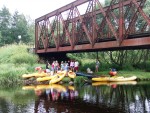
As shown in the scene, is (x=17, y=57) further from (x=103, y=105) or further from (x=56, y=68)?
(x=103, y=105)

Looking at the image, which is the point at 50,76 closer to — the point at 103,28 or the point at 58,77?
the point at 58,77

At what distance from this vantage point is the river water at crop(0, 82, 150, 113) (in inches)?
828

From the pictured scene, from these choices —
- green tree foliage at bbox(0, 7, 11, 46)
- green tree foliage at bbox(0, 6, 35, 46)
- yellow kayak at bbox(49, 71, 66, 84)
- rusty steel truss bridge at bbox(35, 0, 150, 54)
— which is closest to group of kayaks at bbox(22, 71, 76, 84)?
yellow kayak at bbox(49, 71, 66, 84)

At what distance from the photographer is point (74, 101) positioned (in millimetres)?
24484

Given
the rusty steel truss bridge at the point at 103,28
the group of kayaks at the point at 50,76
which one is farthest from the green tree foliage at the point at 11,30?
the group of kayaks at the point at 50,76

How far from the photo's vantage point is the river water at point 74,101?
21031 mm

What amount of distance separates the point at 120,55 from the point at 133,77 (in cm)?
1068

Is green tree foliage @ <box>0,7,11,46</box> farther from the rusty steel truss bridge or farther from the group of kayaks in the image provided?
the group of kayaks

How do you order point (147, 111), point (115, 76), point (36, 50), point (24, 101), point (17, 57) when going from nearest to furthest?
point (147, 111), point (24, 101), point (115, 76), point (17, 57), point (36, 50)

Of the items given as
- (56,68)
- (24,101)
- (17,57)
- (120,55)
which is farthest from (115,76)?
(24,101)

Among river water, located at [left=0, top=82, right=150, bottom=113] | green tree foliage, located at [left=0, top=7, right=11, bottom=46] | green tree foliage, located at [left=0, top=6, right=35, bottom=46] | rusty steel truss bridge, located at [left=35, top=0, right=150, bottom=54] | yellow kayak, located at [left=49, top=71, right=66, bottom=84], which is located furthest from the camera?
green tree foliage, located at [left=0, top=6, right=35, bottom=46]

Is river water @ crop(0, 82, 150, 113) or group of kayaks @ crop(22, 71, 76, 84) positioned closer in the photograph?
river water @ crop(0, 82, 150, 113)

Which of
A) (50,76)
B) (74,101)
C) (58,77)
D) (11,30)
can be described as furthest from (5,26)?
(74,101)

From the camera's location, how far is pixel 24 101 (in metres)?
24.6
